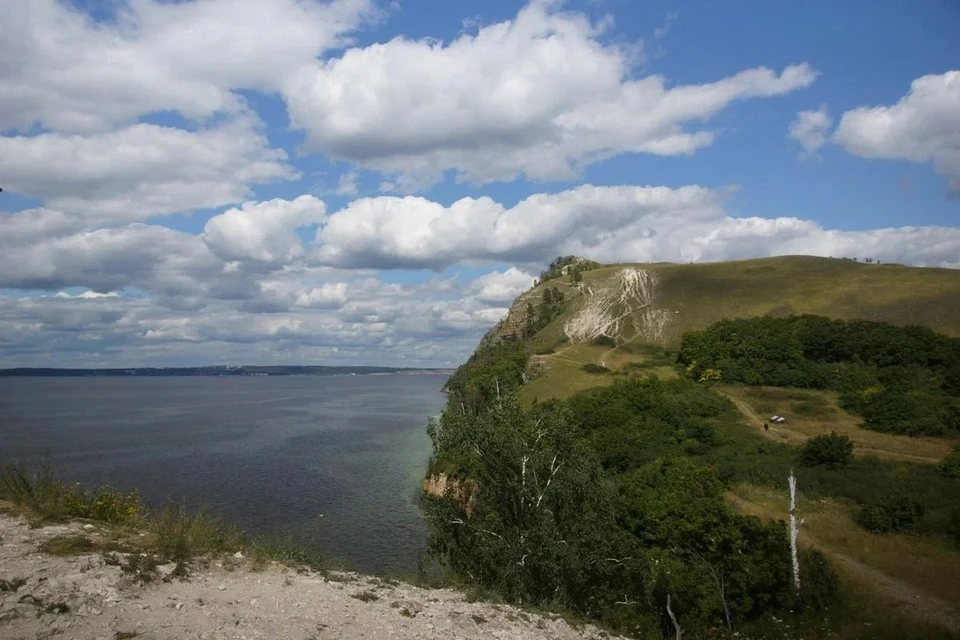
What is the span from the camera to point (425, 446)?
260 ft

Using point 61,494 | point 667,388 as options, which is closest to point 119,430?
point 667,388

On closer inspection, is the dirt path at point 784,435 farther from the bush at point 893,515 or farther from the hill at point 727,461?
the bush at point 893,515

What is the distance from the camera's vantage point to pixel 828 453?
4438cm

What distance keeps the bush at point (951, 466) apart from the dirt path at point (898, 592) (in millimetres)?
14035

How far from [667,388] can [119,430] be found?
75.6 m

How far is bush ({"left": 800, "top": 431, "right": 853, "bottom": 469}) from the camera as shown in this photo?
44125mm

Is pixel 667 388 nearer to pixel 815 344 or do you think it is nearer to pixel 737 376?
pixel 737 376

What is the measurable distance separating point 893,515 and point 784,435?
19.4m

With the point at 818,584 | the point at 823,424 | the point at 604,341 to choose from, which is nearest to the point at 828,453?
the point at 823,424

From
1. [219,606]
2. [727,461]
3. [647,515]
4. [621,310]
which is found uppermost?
[621,310]

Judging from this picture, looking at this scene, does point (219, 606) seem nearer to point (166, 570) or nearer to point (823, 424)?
point (166, 570)

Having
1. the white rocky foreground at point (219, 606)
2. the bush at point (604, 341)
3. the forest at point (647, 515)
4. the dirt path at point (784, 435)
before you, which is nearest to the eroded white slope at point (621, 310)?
the bush at point (604, 341)

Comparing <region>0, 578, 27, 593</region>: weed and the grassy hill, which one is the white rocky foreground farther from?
the grassy hill

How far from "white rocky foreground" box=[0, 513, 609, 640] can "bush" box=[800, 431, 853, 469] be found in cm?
3856
